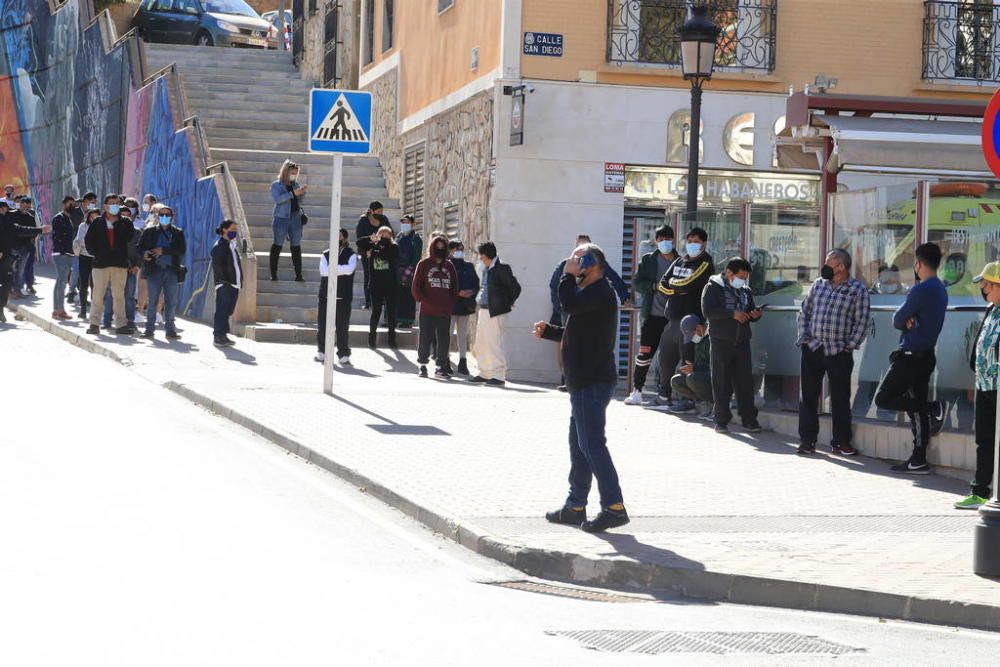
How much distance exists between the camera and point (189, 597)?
7.71m

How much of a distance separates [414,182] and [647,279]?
11.0m

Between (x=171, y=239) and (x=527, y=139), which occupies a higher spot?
(x=527, y=139)

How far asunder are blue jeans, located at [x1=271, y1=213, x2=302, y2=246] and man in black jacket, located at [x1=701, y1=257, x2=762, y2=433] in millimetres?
11089

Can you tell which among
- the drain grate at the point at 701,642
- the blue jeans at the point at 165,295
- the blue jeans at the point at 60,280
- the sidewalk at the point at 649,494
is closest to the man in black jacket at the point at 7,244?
the blue jeans at the point at 60,280

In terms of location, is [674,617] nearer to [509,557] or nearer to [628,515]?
[509,557]

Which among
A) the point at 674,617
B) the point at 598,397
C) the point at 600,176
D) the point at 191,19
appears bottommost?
the point at 674,617

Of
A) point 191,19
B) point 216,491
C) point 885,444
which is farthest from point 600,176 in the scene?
point 191,19

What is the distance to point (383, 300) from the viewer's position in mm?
24125

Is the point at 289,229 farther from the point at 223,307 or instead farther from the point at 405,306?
the point at 223,307

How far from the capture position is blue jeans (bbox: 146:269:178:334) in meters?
23.8

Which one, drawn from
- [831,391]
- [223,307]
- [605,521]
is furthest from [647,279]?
[605,521]

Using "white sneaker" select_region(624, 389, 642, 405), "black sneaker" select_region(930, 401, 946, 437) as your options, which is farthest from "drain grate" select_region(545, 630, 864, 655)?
"white sneaker" select_region(624, 389, 642, 405)

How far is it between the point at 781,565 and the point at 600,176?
1436cm

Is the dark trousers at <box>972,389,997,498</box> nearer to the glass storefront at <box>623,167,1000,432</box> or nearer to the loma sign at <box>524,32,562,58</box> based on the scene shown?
the glass storefront at <box>623,167,1000,432</box>
